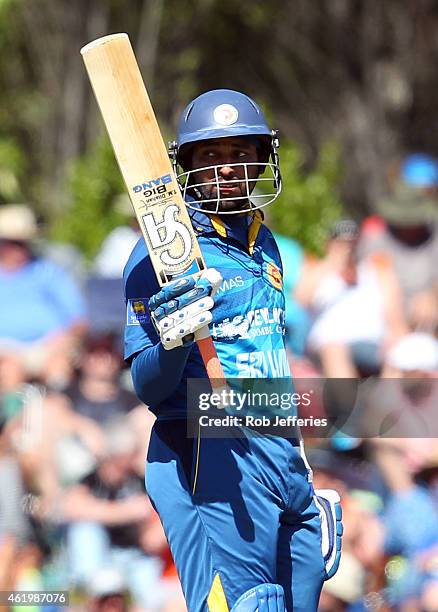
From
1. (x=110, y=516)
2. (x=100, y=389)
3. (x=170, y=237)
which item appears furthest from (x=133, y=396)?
(x=170, y=237)

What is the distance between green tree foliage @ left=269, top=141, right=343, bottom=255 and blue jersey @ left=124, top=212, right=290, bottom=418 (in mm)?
5524

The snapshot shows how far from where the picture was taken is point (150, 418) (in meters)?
7.42

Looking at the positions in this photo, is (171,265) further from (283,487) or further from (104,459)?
(104,459)

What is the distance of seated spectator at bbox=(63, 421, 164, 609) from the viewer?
281 inches

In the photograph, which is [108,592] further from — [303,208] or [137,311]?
[303,208]

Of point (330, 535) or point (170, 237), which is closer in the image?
point (170, 237)

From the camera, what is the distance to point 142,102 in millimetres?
4094

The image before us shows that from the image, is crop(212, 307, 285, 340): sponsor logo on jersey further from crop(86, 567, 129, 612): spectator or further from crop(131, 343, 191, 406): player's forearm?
crop(86, 567, 129, 612): spectator

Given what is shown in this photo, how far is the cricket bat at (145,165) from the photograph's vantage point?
4055 mm

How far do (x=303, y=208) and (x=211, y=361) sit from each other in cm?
632

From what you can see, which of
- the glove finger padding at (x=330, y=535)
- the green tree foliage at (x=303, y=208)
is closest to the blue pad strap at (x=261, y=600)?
the glove finger padding at (x=330, y=535)

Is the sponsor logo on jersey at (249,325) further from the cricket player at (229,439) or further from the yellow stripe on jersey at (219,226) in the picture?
the yellow stripe on jersey at (219,226)

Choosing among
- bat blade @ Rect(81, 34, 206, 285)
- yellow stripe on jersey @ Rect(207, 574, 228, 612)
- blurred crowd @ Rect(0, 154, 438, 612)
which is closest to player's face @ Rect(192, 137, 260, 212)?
bat blade @ Rect(81, 34, 206, 285)

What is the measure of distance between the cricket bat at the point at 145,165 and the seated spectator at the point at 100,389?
3.47m
